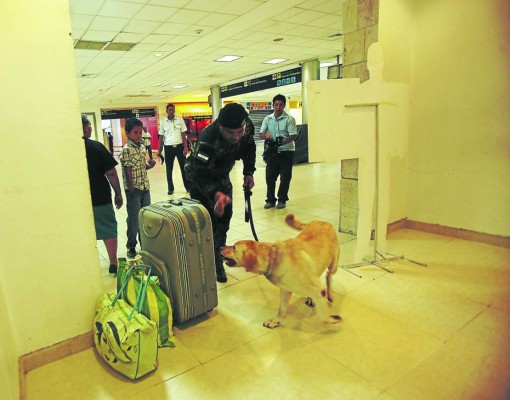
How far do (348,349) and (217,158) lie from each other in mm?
1469

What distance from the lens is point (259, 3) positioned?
567 centimetres

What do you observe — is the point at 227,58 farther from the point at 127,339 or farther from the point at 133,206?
the point at 127,339

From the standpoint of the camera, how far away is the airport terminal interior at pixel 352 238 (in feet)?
5.49

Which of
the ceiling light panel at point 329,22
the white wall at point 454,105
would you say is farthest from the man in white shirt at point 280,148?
the ceiling light panel at point 329,22

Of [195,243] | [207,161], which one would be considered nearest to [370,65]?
[207,161]

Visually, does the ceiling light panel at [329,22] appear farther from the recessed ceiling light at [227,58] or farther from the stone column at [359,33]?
the stone column at [359,33]

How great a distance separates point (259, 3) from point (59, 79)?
4.84m

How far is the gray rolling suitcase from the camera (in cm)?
203

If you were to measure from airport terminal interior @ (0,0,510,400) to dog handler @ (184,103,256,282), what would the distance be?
0.49m

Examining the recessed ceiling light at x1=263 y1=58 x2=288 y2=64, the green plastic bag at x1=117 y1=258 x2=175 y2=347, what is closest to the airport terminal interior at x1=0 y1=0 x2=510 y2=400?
the green plastic bag at x1=117 y1=258 x2=175 y2=347

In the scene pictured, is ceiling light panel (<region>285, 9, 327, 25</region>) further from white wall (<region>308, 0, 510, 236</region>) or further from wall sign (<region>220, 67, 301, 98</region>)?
wall sign (<region>220, 67, 301, 98</region>)

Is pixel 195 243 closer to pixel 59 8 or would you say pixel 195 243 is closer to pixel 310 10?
pixel 59 8

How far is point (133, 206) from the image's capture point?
10.8 feet

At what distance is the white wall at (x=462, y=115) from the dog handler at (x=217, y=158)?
2180 mm
